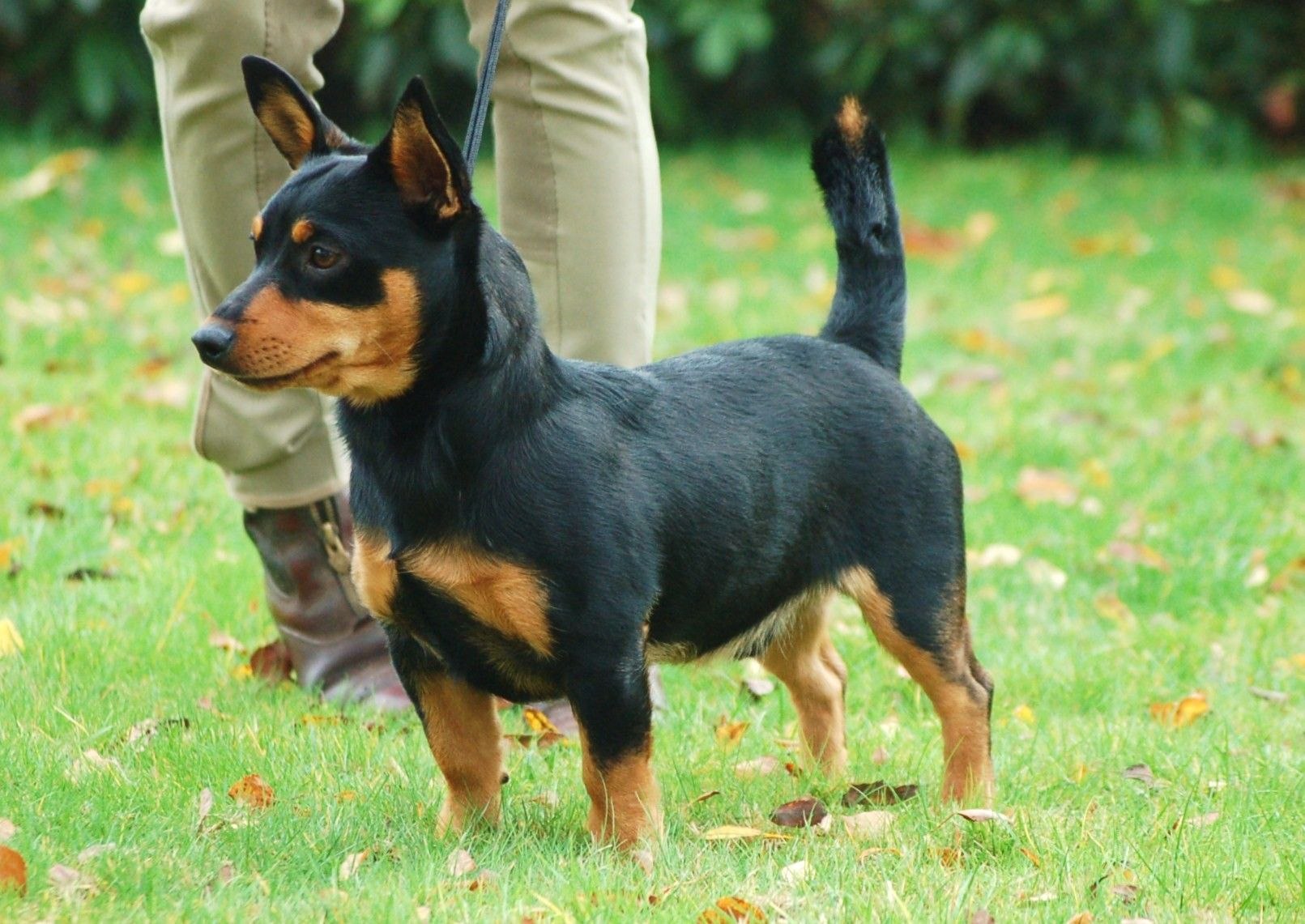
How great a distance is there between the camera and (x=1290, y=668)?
403 centimetres

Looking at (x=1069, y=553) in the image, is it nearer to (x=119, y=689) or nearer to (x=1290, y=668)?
(x=1290, y=668)

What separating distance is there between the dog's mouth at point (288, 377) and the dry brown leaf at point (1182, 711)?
2146 millimetres

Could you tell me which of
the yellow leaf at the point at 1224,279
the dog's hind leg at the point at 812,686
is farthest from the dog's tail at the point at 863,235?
the yellow leaf at the point at 1224,279

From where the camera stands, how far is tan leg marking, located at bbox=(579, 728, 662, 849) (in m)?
2.72

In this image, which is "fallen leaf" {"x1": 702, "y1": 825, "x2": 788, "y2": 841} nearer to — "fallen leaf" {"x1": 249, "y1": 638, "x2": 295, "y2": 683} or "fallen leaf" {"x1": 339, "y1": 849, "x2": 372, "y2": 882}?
"fallen leaf" {"x1": 339, "y1": 849, "x2": 372, "y2": 882}

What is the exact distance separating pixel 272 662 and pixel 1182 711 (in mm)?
2113

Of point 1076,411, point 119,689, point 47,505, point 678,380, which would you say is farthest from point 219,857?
point 1076,411

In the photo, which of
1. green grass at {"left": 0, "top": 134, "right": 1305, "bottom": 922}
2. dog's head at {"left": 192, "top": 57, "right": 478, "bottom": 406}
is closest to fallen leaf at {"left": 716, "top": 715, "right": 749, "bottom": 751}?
green grass at {"left": 0, "top": 134, "right": 1305, "bottom": 922}

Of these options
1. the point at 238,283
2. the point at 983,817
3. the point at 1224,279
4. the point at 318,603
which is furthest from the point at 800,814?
the point at 1224,279

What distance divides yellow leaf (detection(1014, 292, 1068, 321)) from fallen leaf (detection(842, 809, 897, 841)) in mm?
4933

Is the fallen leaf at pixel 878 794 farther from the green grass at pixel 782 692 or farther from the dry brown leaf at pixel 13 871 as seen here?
the dry brown leaf at pixel 13 871

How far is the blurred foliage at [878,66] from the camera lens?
9930 mm

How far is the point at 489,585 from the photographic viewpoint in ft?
8.59

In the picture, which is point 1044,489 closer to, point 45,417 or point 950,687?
point 950,687
